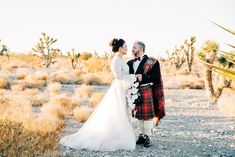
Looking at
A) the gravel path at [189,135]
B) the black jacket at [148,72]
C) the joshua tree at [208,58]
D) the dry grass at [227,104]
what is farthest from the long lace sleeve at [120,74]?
the joshua tree at [208,58]

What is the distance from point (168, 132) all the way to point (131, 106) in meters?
2.34

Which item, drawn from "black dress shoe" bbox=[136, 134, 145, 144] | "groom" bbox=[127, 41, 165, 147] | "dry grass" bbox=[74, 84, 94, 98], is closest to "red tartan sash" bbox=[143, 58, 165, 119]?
"groom" bbox=[127, 41, 165, 147]

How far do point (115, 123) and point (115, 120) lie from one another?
54mm

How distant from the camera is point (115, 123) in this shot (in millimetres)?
7730

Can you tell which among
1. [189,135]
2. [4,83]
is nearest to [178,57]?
[4,83]

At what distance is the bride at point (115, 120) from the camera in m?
7.64

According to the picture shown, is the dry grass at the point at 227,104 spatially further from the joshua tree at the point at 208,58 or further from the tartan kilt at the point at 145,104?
the tartan kilt at the point at 145,104

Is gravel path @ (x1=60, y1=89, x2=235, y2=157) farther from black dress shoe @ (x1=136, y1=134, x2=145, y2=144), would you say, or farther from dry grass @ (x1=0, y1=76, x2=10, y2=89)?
dry grass @ (x1=0, y1=76, x2=10, y2=89)

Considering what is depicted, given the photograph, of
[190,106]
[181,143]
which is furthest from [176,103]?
[181,143]

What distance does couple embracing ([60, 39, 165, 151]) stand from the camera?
25.1ft

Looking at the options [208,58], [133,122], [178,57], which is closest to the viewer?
[133,122]

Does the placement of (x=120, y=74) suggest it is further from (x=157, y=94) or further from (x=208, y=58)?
(x=208, y=58)

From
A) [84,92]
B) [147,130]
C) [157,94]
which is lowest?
[147,130]

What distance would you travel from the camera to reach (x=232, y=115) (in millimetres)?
12664
